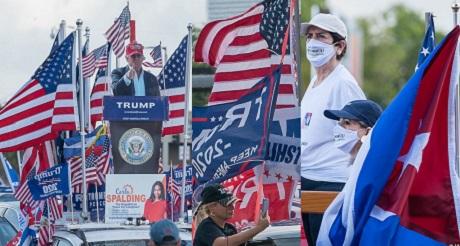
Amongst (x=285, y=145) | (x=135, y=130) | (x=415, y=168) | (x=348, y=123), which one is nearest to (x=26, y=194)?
(x=135, y=130)

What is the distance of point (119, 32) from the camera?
39.7 feet

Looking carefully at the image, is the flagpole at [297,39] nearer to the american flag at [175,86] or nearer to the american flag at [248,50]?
the american flag at [248,50]

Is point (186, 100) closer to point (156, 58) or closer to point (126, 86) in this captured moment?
point (156, 58)

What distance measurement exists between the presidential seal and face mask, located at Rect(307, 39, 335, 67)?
402 cm

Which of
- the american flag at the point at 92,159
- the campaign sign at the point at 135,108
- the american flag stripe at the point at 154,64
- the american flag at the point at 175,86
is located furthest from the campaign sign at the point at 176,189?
the american flag stripe at the point at 154,64

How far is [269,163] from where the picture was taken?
8.28 metres

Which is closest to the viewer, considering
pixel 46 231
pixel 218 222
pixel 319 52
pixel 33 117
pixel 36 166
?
pixel 218 222

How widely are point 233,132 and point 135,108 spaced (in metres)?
3.83

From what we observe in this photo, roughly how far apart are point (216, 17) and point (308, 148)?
97cm

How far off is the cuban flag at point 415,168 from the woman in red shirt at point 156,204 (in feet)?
16.2

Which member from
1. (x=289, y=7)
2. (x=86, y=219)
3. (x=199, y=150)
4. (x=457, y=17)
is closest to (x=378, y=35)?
(x=289, y=7)

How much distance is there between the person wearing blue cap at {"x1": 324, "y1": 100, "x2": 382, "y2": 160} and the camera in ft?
26.8

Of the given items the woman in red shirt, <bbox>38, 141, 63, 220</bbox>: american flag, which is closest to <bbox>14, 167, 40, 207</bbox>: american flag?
<bbox>38, 141, 63, 220</bbox>: american flag

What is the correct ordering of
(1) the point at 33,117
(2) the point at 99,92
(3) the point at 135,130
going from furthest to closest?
(1) the point at 33,117 < (2) the point at 99,92 < (3) the point at 135,130
